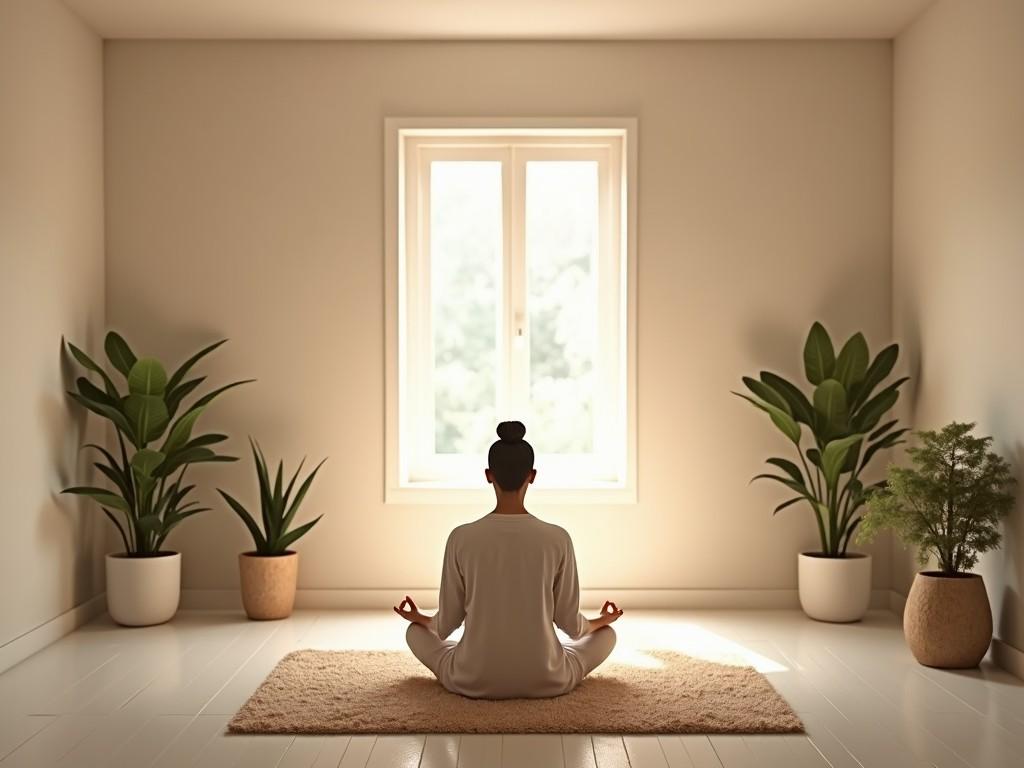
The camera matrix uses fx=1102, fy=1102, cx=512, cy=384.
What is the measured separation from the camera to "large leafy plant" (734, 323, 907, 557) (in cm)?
477

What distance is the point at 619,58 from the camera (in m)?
5.18

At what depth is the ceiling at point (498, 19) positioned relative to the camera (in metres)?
4.67

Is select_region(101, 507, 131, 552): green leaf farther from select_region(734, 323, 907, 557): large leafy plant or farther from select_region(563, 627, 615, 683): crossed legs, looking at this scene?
select_region(734, 323, 907, 557): large leafy plant

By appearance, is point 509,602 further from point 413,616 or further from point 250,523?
point 250,523

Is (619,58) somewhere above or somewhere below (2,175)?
above

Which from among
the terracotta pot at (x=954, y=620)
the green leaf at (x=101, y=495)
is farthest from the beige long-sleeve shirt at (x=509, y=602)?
the green leaf at (x=101, y=495)

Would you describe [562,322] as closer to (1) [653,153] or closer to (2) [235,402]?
(1) [653,153]

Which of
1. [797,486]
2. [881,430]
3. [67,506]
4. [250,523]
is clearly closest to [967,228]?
[881,430]

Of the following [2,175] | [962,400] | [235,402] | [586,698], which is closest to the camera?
[586,698]

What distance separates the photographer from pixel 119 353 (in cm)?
484

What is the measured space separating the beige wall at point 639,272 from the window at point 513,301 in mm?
221

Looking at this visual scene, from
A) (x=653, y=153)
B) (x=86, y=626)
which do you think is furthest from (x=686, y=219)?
(x=86, y=626)

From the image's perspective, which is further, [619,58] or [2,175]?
[619,58]

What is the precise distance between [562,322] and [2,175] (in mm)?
2536
